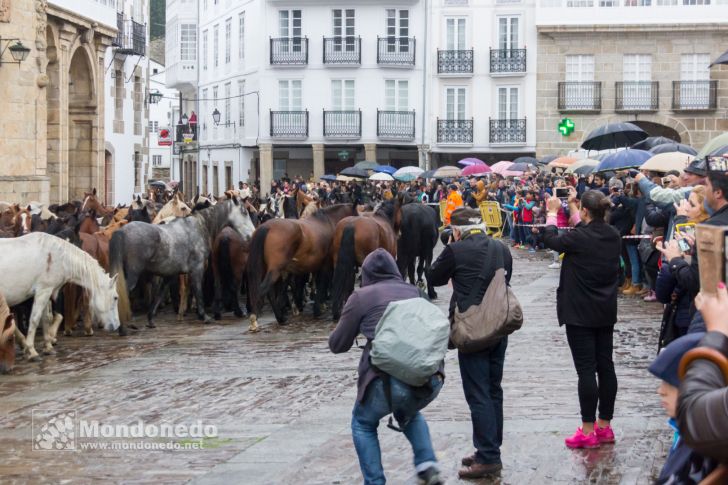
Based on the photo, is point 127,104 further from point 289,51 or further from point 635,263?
point 635,263

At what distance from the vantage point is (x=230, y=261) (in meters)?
18.4

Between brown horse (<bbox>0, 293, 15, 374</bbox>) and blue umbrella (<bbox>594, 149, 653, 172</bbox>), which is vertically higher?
blue umbrella (<bbox>594, 149, 653, 172</bbox>)

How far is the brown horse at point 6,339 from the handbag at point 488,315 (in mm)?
6131

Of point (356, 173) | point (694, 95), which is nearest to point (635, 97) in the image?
point (694, 95)

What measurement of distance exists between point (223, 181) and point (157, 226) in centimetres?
3993

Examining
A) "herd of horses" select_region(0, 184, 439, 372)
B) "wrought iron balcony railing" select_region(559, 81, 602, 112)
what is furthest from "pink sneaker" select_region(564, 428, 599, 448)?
"wrought iron balcony railing" select_region(559, 81, 602, 112)

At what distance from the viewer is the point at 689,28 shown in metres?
47.2

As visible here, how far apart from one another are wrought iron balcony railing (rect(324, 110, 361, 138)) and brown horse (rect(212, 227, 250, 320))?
32935mm

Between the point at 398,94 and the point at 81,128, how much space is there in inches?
699

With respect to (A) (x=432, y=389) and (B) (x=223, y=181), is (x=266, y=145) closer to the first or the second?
(B) (x=223, y=181)

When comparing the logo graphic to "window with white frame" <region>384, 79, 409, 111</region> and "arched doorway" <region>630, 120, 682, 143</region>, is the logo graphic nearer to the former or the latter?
"arched doorway" <region>630, 120, 682, 143</region>

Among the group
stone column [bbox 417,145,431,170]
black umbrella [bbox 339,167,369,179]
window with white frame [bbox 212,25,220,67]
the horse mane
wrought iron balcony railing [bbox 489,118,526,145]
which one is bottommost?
the horse mane

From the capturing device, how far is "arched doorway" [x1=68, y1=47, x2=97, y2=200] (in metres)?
36.4

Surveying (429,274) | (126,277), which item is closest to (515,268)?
(126,277)
